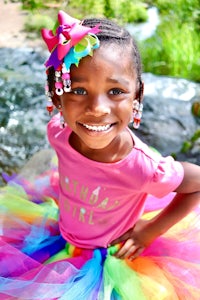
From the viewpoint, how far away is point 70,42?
143cm

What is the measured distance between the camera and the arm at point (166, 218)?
1.64 meters

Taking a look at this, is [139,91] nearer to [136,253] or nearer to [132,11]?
[136,253]

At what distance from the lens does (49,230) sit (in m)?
2.03

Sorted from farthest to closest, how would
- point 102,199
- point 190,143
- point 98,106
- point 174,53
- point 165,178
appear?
point 174,53 → point 190,143 → point 102,199 → point 165,178 → point 98,106

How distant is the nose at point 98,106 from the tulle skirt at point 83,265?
0.63 meters

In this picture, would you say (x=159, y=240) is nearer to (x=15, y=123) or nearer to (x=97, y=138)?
(x=97, y=138)

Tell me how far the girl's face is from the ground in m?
5.32

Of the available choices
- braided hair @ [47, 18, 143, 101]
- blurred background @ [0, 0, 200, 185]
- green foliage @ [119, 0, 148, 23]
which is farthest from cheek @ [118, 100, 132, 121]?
green foliage @ [119, 0, 148, 23]

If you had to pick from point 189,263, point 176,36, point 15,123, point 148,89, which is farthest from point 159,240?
point 176,36

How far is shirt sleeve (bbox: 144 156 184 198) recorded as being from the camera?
1579 mm

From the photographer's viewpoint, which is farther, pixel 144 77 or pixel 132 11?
pixel 132 11

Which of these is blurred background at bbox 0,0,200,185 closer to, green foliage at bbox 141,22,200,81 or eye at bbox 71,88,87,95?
green foliage at bbox 141,22,200,81

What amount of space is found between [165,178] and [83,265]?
50 cm

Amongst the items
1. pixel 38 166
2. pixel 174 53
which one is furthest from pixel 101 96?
pixel 174 53
